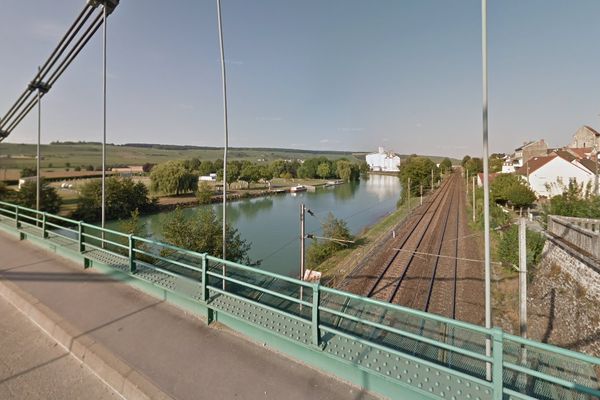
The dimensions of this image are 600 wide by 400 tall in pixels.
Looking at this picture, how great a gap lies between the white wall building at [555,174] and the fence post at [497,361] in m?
36.6

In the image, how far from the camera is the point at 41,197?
92.3ft

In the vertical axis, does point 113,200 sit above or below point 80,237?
above

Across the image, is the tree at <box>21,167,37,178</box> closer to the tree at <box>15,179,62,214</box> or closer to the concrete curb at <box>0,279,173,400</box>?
the tree at <box>15,179,62,214</box>

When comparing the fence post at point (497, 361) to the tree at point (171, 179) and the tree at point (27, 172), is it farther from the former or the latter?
the tree at point (171, 179)

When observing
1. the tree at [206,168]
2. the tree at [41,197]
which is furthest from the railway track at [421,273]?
the tree at [206,168]

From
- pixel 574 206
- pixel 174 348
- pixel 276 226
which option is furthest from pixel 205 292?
pixel 276 226

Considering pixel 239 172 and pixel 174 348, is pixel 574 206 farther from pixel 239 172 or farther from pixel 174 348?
pixel 239 172

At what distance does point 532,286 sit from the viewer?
39.2ft

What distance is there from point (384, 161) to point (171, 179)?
148 meters

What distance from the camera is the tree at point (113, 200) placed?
3276 centimetres

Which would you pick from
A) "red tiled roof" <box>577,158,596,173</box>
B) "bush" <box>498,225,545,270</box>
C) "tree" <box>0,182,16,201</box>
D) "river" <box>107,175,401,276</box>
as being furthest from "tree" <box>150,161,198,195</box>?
"red tiled roof" <box>577,158,596,173</box>

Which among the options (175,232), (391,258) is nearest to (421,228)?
(391,258)

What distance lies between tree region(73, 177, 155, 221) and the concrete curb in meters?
29.9

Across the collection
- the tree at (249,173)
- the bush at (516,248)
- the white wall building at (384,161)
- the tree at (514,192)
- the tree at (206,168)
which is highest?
the white wall building at (384,161)
